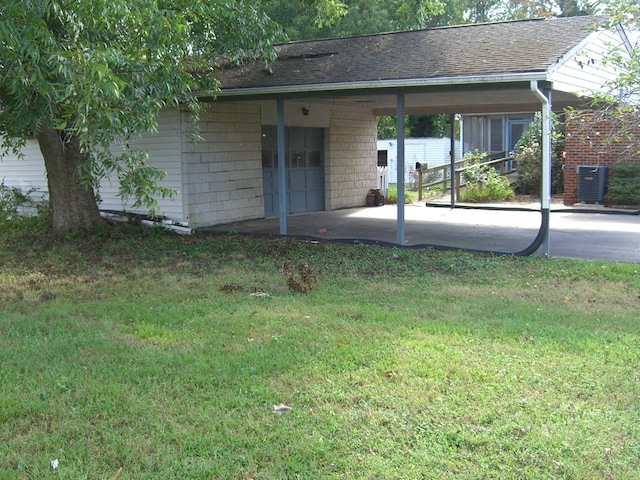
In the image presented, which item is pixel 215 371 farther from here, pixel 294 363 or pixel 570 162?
pixel 570 162

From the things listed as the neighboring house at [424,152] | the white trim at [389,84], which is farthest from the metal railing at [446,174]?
the white trim at [389,84]

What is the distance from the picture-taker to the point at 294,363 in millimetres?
5160

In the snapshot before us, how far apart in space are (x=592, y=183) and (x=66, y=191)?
12459mm

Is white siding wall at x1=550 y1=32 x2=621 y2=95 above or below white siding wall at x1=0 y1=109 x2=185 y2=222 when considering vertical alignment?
above

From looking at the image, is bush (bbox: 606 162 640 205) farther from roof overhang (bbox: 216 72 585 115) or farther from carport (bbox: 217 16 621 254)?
carport (bbox: 217 16 621 254)

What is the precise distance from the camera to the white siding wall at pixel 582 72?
31.1 ft

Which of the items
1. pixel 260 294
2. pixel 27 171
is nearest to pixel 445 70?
pixel 260 294

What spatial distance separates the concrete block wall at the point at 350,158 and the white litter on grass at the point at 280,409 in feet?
43.1

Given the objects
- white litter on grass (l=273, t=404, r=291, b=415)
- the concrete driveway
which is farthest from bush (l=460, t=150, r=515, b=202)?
white litter on grass (l=273, t=404, r=291, b=415)

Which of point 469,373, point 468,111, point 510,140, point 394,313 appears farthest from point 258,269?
point 510,140

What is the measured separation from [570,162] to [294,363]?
14299 mm

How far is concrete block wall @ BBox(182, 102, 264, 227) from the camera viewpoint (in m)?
13.2

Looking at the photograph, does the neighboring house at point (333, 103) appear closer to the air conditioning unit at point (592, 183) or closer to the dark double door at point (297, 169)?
the dark double door at point (297, 169)

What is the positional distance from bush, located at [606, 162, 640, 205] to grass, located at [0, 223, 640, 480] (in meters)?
7.82
